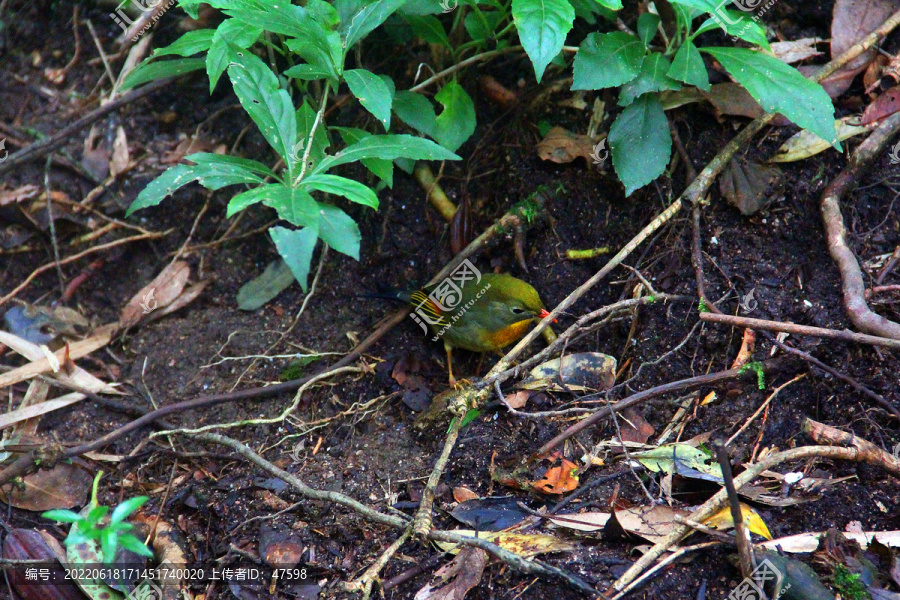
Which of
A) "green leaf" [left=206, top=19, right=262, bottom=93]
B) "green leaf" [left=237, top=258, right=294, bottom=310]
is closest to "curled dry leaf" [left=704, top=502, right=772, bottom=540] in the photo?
"green leaf" [left=206, top=19, right=262, bottom=93]

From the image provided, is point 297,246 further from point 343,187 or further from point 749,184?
point 749,184

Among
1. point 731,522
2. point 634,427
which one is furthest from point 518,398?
point 731,522

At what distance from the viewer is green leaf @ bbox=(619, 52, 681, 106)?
134 inches

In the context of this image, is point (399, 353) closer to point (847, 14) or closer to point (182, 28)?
point (182, 28)

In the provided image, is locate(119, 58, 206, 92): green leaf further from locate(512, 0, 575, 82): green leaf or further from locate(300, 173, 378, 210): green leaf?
locate(512, 0, 575, 82): green leaf

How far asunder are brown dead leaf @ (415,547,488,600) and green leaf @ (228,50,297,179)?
1.82 metres

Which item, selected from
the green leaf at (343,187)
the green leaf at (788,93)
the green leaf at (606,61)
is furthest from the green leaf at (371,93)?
the green leaf at (788,93)

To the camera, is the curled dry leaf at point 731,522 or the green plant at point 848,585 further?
the curled dry leaf at point 731,522

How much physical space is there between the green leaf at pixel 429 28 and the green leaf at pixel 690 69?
4.17ft

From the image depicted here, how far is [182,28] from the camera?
490 cm

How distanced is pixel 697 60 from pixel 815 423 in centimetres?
180

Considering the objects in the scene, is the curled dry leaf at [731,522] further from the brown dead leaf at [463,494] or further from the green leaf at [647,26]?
the green leaf at [647,26]

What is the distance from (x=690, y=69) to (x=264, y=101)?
2047 mm

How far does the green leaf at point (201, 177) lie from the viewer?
284cm
